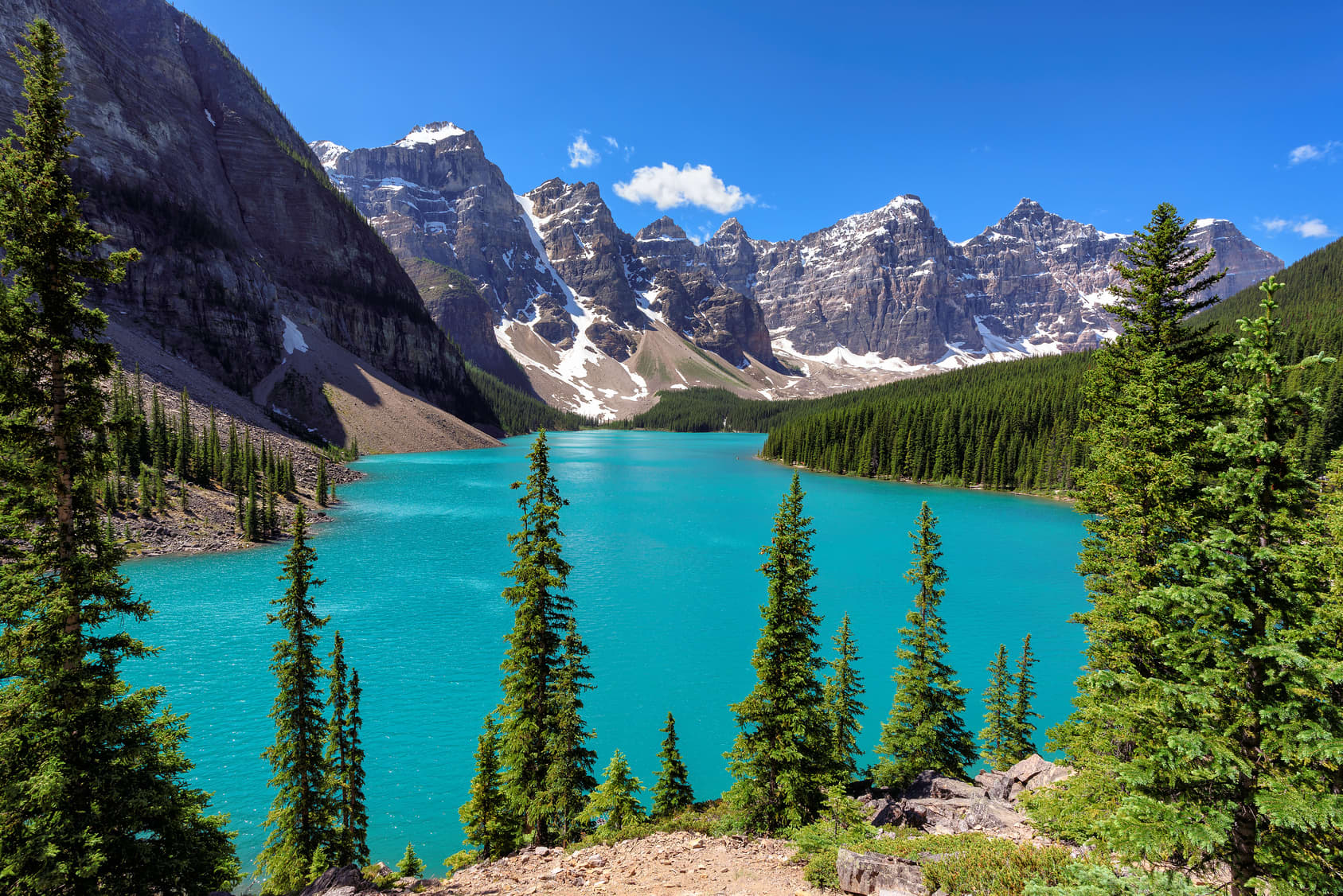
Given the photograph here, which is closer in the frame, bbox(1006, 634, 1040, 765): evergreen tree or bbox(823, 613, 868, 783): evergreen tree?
bbox(823, 613, 868, 783): evergreen tree

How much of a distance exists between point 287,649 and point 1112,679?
19.1m

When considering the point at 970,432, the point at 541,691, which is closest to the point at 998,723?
the point at 541,691

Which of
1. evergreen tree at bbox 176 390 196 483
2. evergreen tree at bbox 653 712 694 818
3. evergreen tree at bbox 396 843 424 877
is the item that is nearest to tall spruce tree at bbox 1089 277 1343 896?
evergreen tree at bbox 653 712 694 818

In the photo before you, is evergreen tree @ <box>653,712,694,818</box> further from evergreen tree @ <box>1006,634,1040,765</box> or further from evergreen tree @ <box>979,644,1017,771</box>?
evergreen tree @ <box>1006,634,1040,765</box>

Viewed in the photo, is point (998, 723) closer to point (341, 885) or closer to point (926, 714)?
point (926, 714)

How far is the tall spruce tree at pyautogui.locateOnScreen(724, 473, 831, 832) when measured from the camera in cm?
1549

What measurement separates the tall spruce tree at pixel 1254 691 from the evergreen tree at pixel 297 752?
59.4ft

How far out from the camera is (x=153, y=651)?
32.9ft

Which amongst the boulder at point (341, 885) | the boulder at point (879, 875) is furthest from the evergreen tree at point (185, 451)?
the boulder at point (879, 875)

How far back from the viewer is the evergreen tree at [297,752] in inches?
590

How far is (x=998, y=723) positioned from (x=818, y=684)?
10.2 m

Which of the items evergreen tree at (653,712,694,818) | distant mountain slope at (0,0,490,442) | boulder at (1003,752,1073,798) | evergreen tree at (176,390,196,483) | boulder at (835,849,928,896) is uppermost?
distant mountain slope at (0,0,490,442)

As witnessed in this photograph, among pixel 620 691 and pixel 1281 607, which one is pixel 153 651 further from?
pixel 620 691

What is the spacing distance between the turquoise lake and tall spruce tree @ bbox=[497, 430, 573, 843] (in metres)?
4.67
